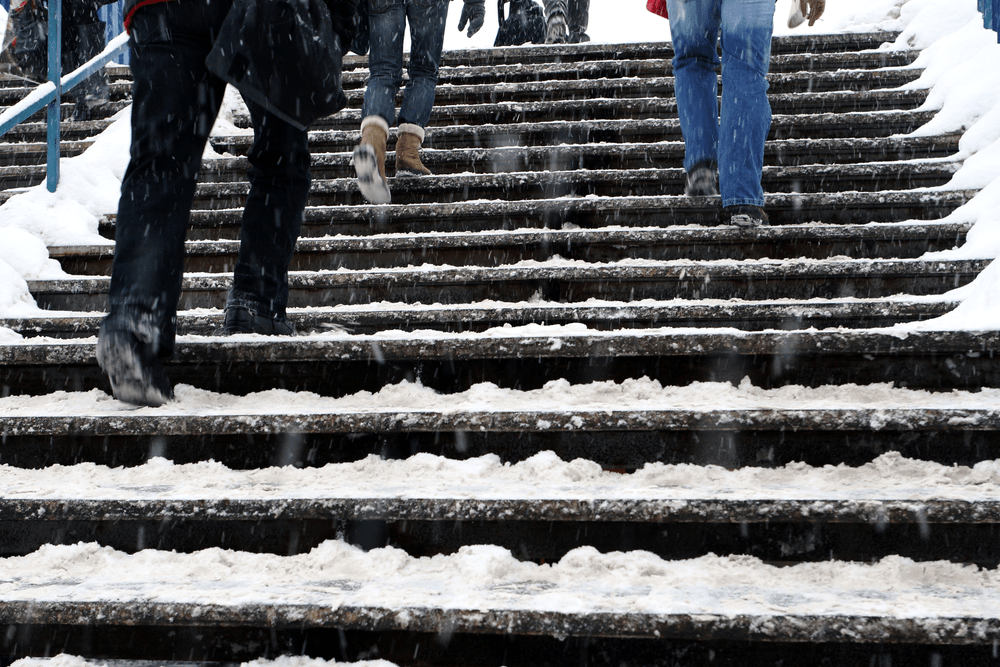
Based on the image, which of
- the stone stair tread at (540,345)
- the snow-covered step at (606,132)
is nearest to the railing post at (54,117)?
the snow-covered step at (606,132)

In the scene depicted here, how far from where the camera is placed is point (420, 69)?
146 inches

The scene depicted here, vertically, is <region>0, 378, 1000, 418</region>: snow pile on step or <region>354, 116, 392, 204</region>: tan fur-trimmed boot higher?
<region>354, 116, 392, 204</region>: tan fur-trimmed boot

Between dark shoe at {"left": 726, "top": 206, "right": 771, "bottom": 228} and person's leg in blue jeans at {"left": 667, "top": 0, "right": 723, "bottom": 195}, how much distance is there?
210 millimetres

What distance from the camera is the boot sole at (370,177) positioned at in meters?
3.12

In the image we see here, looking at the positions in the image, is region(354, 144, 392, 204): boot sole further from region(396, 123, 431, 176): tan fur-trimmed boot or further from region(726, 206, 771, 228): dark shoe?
region(726, 206, 771, 228): dark shoe

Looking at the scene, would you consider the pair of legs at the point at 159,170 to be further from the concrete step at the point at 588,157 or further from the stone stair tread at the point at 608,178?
the concrete step at the point at 588,157

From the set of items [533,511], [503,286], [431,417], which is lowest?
[533,511]

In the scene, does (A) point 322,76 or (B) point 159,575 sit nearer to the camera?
(B) point 159,575

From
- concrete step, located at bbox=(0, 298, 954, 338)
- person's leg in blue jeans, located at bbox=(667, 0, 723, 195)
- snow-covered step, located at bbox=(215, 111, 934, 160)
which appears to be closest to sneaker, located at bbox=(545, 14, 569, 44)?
snow-covered step, located at bbox=(215, 111, 934, 160)

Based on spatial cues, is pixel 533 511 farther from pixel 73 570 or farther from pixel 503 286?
pixel 503 286

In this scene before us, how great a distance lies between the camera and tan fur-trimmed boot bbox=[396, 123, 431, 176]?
11.7 feet

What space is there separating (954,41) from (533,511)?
4093mm

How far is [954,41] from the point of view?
4.20m

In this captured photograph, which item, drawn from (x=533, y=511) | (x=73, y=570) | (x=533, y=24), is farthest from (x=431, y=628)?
(x=533, y=24)
